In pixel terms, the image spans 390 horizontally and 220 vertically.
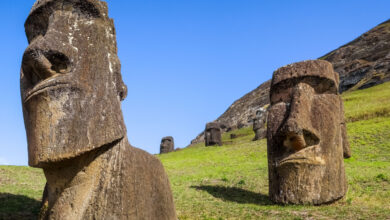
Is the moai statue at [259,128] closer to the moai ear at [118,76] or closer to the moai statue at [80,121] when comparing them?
the moai statue at [80,121]

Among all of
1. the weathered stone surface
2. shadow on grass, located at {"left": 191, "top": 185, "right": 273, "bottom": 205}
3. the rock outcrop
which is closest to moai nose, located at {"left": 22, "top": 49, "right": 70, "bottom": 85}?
shadow on grass, located at {"left": 191, "top": 185, "right": 273, "bottom": 205}

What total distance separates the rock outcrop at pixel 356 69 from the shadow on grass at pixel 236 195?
150ft

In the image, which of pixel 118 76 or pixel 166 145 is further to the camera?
pixel 166 145

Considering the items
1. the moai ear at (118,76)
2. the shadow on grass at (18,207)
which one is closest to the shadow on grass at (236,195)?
the shadow on grass at (18,207)

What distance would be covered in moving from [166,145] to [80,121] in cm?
3622

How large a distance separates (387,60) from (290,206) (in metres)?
55.3

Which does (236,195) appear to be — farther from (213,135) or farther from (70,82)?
(213,135)

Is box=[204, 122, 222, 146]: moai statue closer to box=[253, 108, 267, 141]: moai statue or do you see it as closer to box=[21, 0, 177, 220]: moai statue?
box=[253, 108, 267, 141]: moai statue

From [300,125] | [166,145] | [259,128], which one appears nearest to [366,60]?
[259,128]

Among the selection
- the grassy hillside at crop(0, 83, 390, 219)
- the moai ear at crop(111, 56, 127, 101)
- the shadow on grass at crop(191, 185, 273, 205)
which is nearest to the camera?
the moai ear at crop(111, 56, 127, 101)

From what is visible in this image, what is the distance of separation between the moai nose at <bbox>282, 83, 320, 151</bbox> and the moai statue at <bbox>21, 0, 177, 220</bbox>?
504cm

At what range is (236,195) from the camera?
11.8m

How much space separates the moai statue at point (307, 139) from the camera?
32.0 feet

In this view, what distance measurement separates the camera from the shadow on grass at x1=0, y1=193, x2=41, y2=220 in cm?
798
